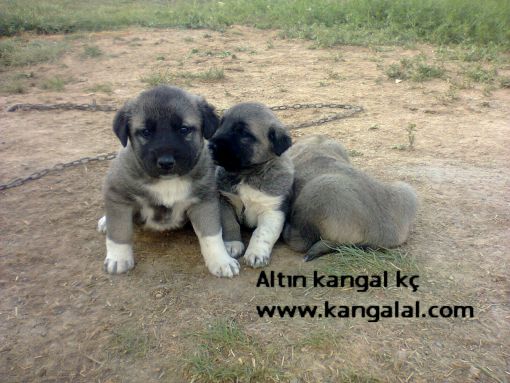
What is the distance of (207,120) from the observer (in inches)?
146

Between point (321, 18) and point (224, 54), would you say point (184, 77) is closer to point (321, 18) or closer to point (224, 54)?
point (224, 54)

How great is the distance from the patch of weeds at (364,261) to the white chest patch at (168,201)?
1.15 m

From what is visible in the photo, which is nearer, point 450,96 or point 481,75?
point 450,96

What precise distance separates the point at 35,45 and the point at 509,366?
12.4 m

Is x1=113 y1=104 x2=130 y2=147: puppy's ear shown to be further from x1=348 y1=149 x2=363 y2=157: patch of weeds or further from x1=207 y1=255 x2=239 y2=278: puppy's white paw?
x1=348 y1=149 x2=363 y2=157: patch of weeds

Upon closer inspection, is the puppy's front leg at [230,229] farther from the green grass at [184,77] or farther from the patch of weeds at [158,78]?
the green grass at [184,77]

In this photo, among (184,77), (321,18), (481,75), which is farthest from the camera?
Result: (321,18)

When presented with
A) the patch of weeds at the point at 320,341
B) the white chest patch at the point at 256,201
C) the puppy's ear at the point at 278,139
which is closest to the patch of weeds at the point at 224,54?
the puppy's ear at the point at 278,139

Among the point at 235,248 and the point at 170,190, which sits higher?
the point at 170,190

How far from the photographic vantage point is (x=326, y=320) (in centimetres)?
308

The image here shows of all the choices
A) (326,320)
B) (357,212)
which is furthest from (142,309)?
(357,212)

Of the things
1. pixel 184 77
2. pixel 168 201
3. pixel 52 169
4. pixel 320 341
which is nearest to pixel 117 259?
pixel 168 201

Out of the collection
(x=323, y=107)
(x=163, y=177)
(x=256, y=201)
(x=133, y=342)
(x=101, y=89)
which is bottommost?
(x=101, y=89)

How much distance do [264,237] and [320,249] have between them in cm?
45
